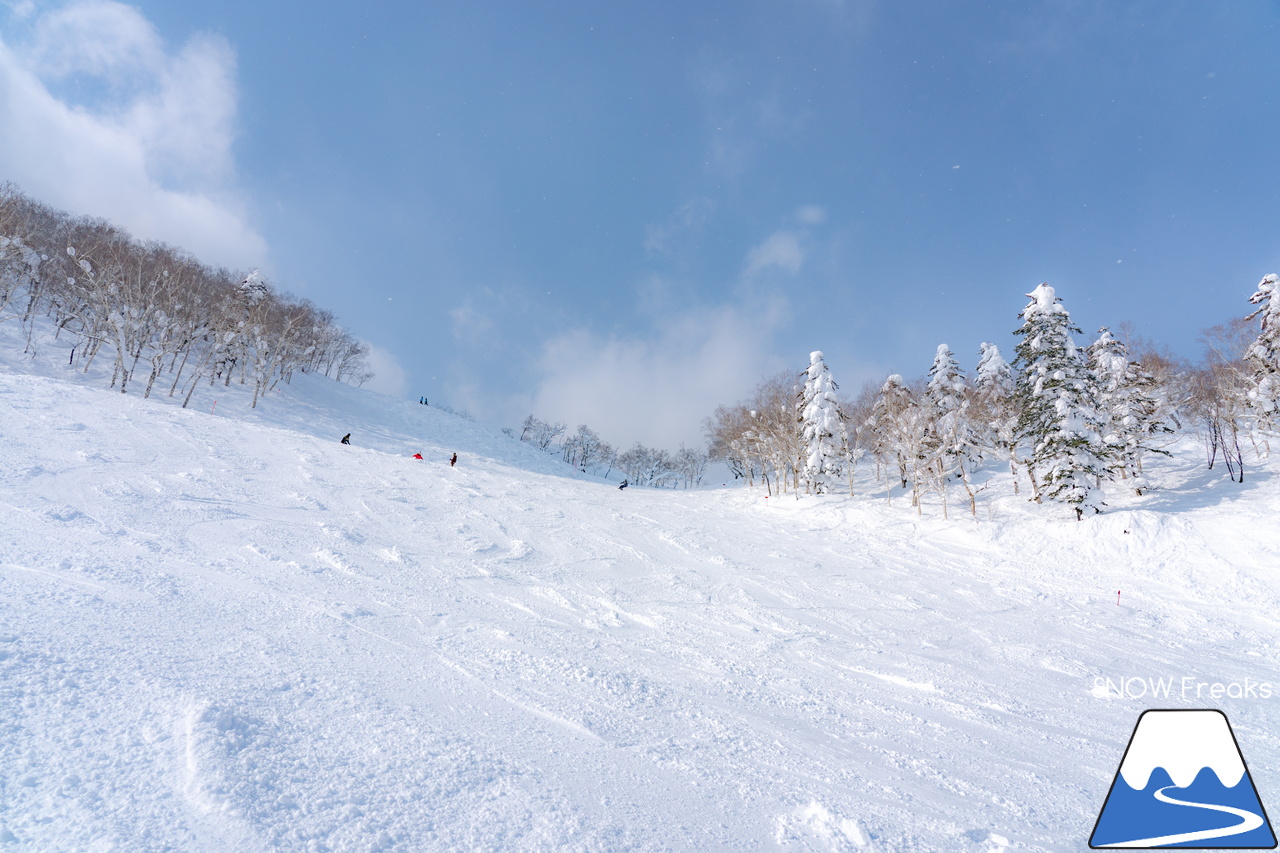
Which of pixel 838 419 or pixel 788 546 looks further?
pixel 838 419

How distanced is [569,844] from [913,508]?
31077 mm

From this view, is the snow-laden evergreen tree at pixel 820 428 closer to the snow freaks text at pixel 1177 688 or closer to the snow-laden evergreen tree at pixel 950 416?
the snow-laden evergreen tree at pixel 950 416

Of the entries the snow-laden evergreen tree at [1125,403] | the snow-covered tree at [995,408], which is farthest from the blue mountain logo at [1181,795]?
the snow-laden evergreen tree at [1125,403]

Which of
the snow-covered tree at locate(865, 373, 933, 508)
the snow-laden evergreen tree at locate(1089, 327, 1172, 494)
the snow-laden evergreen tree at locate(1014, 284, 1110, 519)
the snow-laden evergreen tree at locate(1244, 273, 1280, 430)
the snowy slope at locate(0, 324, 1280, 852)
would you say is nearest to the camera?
the snowy slope at locate(0, 324, 1280, 852)

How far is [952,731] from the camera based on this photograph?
4992 mm

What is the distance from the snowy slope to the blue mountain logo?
1.25 feet

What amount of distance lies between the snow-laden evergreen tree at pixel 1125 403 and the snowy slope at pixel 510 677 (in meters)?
15.2

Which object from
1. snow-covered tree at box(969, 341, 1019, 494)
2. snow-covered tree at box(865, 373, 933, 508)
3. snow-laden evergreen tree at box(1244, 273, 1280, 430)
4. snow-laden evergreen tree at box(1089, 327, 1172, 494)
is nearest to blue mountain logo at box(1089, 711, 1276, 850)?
snow-covered tree at box(865, 373, 933, 508)

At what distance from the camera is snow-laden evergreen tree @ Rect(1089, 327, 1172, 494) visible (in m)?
26.7

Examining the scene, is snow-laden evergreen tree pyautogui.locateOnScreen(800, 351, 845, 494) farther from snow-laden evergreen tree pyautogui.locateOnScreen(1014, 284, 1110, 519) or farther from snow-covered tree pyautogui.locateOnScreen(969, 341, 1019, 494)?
snow-laden evergreen tree pyautogui.locateOnScreen(1014, 284, 1110, 519)

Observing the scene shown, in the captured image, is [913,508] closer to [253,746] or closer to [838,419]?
[838,419]

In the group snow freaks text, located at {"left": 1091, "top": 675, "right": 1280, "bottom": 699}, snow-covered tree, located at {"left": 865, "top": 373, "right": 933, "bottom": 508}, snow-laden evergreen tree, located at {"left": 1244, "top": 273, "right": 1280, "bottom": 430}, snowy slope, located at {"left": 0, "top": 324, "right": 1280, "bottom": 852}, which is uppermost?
snow-laden evergreen tree, located at {"left": 1244, "top": 273, "right": 1280, "bottom": 430}

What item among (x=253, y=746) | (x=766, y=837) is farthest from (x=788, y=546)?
(x=253, y=746)

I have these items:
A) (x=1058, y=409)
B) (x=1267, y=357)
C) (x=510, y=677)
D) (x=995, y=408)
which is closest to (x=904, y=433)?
(x=1058, y=409)
